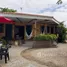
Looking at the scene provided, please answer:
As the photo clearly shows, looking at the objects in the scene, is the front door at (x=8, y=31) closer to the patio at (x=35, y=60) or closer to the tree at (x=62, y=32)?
the tree at (x=62, y=32)

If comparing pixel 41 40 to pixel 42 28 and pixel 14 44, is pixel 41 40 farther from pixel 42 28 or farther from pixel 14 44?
pixel 42 28

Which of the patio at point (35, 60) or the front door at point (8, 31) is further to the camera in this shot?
the front door at point (8, 31)

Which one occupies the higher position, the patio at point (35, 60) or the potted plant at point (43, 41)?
→ the potted plant at point (43, 41)

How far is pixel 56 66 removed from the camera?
33.8 ft

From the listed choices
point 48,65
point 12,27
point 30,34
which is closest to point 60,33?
point 30,34

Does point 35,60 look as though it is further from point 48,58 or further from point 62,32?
point 62,32

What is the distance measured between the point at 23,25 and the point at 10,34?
2.41 m

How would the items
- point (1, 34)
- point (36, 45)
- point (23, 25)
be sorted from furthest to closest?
point (23, 25) → point (1, 34) → point (36, 45)

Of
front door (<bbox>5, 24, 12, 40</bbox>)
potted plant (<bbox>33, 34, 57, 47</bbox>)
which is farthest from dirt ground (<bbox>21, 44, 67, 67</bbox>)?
front door (<bbox>5, 24, 12, 40</bbox>)

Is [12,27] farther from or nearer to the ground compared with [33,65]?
farther from the ground

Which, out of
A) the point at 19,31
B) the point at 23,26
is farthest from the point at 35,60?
the point at 23,26

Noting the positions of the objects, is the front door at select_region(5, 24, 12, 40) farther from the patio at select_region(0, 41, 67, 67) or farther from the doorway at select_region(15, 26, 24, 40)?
the patio at select_region(0, 41, 67, 67)

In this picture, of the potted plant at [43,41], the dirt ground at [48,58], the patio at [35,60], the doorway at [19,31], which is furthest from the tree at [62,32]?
the patio at [35,60]

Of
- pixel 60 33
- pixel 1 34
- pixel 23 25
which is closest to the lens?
pixel 1 34
